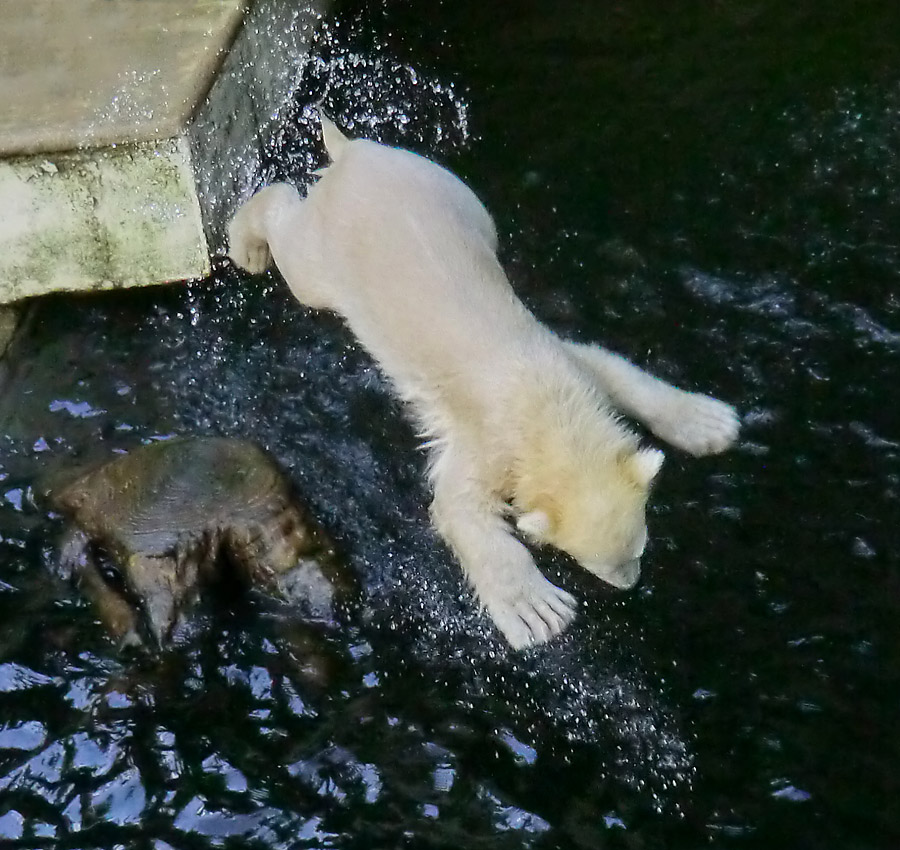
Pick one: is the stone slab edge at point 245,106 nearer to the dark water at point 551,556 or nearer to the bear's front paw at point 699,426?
the dark water at point 551,556

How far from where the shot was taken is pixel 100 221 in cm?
490

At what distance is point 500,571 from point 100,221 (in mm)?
2407

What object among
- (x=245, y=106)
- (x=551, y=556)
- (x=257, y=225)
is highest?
(x=245, y=106)

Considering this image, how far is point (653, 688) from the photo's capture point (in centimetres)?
413

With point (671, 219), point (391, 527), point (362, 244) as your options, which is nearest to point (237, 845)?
point (391, 527)

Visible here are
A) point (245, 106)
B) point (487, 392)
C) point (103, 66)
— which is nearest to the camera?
point (487, 392)

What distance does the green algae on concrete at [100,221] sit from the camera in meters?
4.74

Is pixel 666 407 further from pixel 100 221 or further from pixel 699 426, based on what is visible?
pixel 100 221


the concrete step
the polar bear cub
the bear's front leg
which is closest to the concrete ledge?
the concrete step

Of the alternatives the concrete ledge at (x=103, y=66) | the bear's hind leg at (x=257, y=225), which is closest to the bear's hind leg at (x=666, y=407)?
the bear's hind leg at (x=257, y=225)

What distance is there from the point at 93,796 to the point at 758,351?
10.9 feet

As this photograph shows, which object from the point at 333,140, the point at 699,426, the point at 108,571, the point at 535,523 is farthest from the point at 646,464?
the point at 333,140

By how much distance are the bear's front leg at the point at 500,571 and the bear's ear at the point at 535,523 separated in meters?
0.17

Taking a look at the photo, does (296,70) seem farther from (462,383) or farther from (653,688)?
(653,688)
